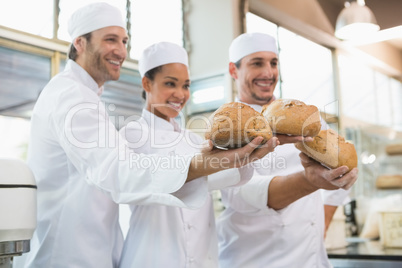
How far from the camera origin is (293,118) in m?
1.10

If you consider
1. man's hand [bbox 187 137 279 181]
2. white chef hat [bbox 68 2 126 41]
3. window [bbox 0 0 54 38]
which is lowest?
man's hand [bbox 187 137 279 181]

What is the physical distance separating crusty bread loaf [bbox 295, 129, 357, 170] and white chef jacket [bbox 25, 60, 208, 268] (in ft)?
1.05

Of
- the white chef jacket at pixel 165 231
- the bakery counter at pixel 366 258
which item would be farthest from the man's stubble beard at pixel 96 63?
the bakery counter at pixel 366 258

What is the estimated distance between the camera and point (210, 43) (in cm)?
488

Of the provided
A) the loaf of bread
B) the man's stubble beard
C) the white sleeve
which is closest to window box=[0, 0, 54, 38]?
the man's stubble beard

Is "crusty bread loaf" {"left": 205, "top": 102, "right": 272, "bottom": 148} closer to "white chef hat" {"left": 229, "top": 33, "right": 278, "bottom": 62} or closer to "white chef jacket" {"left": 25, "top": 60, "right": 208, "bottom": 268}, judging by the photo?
"white chef jacket" {"left": 25, "top": 60, "right": 208, "bottom": 268}

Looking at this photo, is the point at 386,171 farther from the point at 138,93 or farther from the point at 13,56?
the point at 13,56

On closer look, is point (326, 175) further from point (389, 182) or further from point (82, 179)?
point (389, 182)

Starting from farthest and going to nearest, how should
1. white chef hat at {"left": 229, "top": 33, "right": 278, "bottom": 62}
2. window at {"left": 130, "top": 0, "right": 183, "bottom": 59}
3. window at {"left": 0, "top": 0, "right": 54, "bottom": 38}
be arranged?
window at {"left": 130, "top": 0, "right": 183, "bottom": 59}
window at {"left": 0, "top": 0, "right": 54, "bottom": 38}
white chef hat at {"left": 229, "top": 33, "right": 278, "bottom": 62}

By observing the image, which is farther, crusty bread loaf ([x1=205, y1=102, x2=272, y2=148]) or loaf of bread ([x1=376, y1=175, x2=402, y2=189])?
loaf of bread ([x1=376, y1=175, x2=402, y2=189])

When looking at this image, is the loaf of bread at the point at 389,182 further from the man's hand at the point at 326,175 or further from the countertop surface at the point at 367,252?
the man's hand at the point at 326,175

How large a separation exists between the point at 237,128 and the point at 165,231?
26.4 inches

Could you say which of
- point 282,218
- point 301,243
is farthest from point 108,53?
point 301,243

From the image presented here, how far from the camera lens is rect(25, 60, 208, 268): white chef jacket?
1.19 m
